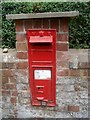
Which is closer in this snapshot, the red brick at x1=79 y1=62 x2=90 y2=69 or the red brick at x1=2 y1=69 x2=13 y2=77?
the red brick at x1=79 y1=62 x2=90 y2=69

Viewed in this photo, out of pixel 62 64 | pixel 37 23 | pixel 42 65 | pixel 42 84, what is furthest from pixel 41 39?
pixel 42 84

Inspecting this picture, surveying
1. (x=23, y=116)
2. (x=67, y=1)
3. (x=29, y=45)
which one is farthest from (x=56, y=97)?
(x=67, y=1)

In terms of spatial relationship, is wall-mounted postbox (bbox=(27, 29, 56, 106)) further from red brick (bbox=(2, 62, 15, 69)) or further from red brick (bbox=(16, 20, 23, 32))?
red brick (bbox=(2, 62, 15, 69))

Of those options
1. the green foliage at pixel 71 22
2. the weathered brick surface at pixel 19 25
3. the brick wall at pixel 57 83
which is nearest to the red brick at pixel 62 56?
the brick wall at pixel 57 83

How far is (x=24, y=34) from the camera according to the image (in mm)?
3406

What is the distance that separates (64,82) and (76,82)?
14 cm

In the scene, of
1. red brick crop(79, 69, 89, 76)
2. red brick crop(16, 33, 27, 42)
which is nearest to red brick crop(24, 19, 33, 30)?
red brick crop(16, 33, 27, 42)

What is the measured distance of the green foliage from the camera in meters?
5.81

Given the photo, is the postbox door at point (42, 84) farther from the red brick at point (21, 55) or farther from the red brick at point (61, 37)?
the red brick at point (61, 37)

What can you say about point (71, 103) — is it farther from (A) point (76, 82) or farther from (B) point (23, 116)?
(B) point (23, 116)

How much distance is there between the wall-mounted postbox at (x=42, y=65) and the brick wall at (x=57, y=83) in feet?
0.21

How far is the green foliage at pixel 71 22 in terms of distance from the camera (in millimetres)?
5809

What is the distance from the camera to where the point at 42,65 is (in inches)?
134

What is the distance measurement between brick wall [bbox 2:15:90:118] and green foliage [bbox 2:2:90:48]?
7.00 ft
